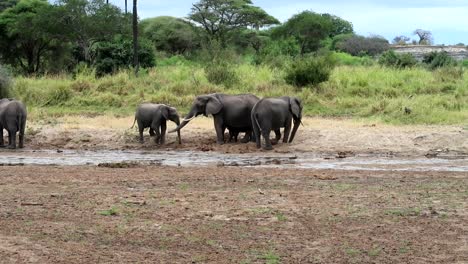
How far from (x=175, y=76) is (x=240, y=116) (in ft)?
34.5

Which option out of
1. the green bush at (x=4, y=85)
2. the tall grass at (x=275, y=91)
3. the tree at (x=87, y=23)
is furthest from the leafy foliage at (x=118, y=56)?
the green bush at (x=4, y=85)

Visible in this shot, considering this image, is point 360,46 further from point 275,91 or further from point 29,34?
point 275,91

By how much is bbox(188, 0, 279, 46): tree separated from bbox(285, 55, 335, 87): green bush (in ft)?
90.8

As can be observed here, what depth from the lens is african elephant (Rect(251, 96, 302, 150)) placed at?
1805 cm

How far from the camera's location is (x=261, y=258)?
7492 millimetres

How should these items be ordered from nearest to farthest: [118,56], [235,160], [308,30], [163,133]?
[235,160], [163,133], [118,56], [308,30]

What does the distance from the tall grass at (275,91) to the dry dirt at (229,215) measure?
9.59m

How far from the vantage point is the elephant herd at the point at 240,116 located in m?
18.2

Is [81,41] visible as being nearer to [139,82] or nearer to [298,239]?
[139,82]

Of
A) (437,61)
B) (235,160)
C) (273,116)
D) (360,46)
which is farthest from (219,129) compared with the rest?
(360,46)

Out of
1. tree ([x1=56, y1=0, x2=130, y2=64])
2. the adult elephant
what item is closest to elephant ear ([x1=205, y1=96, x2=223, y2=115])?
the adult elephant

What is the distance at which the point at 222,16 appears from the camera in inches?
2174

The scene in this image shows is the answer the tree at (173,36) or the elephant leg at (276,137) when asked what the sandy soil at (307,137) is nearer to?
the elephant leg at (276,137)

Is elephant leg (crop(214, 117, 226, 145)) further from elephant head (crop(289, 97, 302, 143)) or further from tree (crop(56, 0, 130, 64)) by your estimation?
tree (crop(56, 0, 130, 64))
